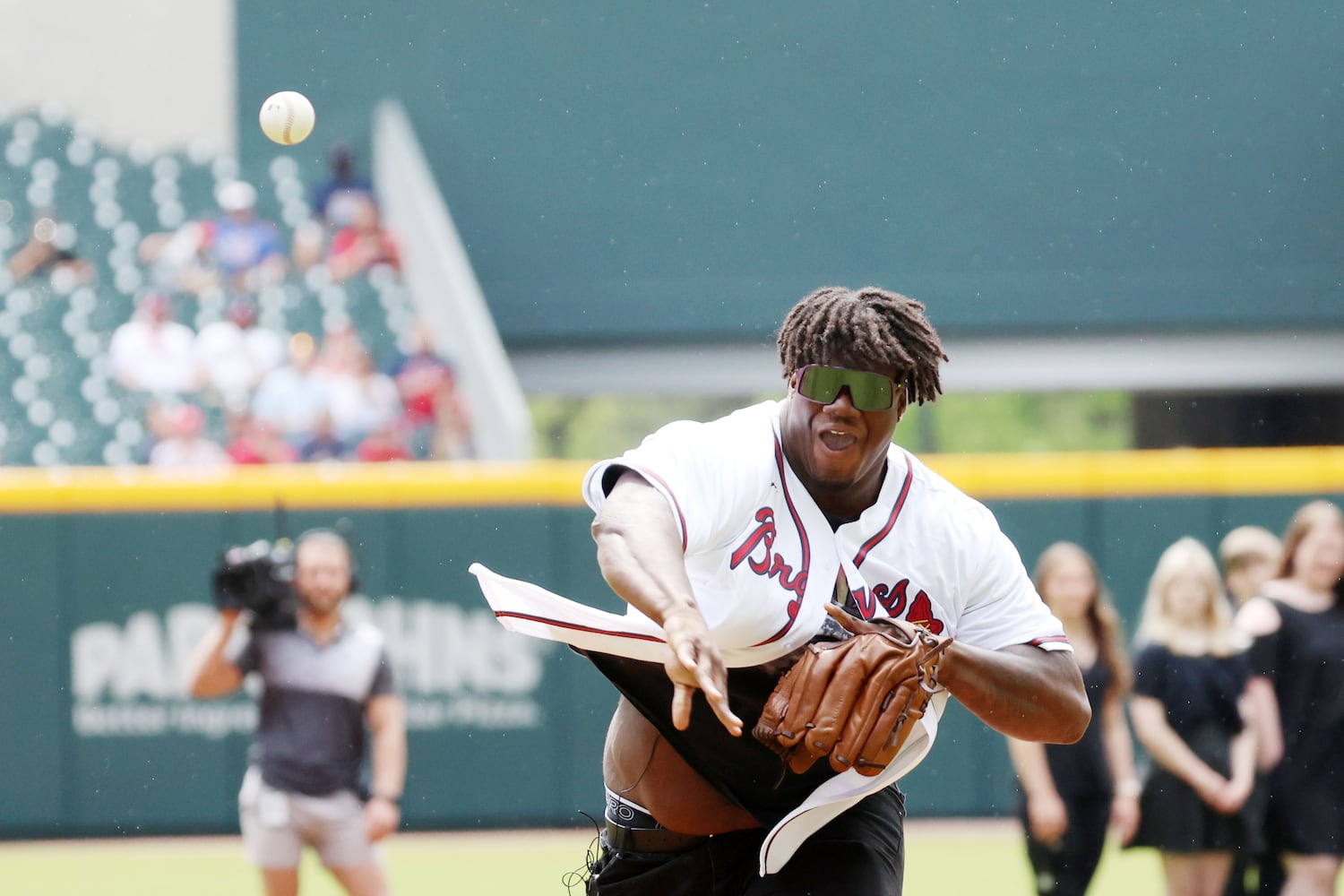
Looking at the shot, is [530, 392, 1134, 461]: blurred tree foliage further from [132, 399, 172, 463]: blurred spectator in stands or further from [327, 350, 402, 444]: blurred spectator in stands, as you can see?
[132, 399, 172, 463]: blurred spectator in stands

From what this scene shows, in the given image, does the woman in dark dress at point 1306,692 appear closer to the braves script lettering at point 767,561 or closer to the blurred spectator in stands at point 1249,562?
the blurred spectator in stands at point 1249,562

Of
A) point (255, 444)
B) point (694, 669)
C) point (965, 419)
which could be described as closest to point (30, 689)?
point (255, 444)

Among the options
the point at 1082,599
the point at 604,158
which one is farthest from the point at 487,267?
the point at 1082,599

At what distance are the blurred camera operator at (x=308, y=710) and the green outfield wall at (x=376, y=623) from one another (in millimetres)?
2046

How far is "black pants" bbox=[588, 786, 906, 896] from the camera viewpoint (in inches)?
130

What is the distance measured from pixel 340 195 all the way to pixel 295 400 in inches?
106

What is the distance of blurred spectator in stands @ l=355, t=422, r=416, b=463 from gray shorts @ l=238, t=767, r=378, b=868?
4.02 meters

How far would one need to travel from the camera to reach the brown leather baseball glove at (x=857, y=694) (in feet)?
9.57

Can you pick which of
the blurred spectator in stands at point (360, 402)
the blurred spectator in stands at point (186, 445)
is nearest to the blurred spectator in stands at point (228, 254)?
the blurred spectator in stands at point (186, 445)

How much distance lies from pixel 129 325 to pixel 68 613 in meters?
3.83

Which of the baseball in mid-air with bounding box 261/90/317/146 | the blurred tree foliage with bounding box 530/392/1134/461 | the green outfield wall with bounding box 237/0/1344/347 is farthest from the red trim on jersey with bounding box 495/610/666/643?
the green outfield wall with bounding box 237/0/1344/347

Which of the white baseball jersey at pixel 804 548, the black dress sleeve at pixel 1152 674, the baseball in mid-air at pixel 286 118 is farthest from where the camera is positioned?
the baseball in mid-air at pixel 286 118

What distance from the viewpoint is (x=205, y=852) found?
850cm

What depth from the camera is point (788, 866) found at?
3.32 meters
